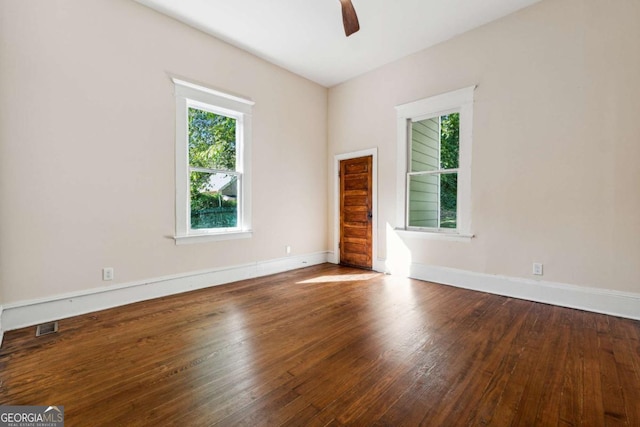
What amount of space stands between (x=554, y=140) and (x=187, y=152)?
4.39 meters

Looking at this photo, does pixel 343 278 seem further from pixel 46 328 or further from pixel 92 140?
pixel 92 140

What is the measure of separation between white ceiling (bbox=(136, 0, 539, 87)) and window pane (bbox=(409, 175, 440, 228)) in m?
1.96

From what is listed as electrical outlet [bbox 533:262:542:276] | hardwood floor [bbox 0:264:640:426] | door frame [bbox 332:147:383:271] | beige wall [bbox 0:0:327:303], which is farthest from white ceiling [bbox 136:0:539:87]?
hardwood floor [bbox 0:264:640:426]

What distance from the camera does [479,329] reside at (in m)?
2.59

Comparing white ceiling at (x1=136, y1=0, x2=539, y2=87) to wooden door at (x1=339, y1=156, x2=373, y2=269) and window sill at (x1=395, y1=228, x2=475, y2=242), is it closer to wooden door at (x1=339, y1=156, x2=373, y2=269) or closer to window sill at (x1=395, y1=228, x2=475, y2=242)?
wooden door at (x1=339, y1=156, x2=373, y2=269)

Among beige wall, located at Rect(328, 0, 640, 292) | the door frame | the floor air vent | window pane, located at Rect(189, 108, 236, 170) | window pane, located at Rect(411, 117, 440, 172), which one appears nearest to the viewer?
the floor air vent

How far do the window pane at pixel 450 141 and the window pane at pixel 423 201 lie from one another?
258mm

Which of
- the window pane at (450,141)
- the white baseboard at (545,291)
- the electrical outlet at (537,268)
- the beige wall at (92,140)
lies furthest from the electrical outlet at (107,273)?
the electrical outlet at (537,268)

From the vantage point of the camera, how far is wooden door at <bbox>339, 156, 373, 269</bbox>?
500 centimetres

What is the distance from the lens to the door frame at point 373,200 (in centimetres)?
488

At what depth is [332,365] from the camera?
1998 millimetres

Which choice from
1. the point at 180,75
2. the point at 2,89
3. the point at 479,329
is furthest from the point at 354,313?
the point at 2,89

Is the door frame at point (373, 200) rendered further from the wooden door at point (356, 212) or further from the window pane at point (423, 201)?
the window pane at point (423, 201)

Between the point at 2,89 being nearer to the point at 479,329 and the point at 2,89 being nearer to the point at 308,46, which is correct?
the point at 308,46
